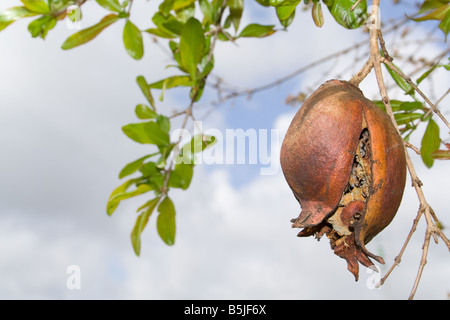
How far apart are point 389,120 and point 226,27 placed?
0.43 metres

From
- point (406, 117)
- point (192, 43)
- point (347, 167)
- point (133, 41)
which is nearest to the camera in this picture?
point (347, 167)

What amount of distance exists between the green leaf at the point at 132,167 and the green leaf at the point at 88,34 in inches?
10.1

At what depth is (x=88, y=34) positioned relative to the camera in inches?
39.3

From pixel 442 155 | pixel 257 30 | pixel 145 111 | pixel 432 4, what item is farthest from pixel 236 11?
pixel 442 155

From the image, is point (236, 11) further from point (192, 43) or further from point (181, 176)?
point (181, 176)

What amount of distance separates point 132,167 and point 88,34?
28 cm

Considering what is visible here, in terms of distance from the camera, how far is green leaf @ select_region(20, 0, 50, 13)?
0.95 metres

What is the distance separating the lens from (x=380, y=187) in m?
0.76

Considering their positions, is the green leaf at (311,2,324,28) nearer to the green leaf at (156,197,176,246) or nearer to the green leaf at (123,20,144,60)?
the green leaf at (123,20,144,60)

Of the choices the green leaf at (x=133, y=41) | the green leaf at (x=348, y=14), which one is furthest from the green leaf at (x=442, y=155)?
the green leaf at (x=133, y=41)

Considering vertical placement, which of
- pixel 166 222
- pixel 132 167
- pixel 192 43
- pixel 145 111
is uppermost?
pixel 192 43

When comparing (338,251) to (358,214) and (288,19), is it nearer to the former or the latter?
(358,214)

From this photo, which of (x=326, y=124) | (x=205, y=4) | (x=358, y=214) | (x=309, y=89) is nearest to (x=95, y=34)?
(x=205, y=4)

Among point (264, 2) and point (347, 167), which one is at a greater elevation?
point (264, 2)
